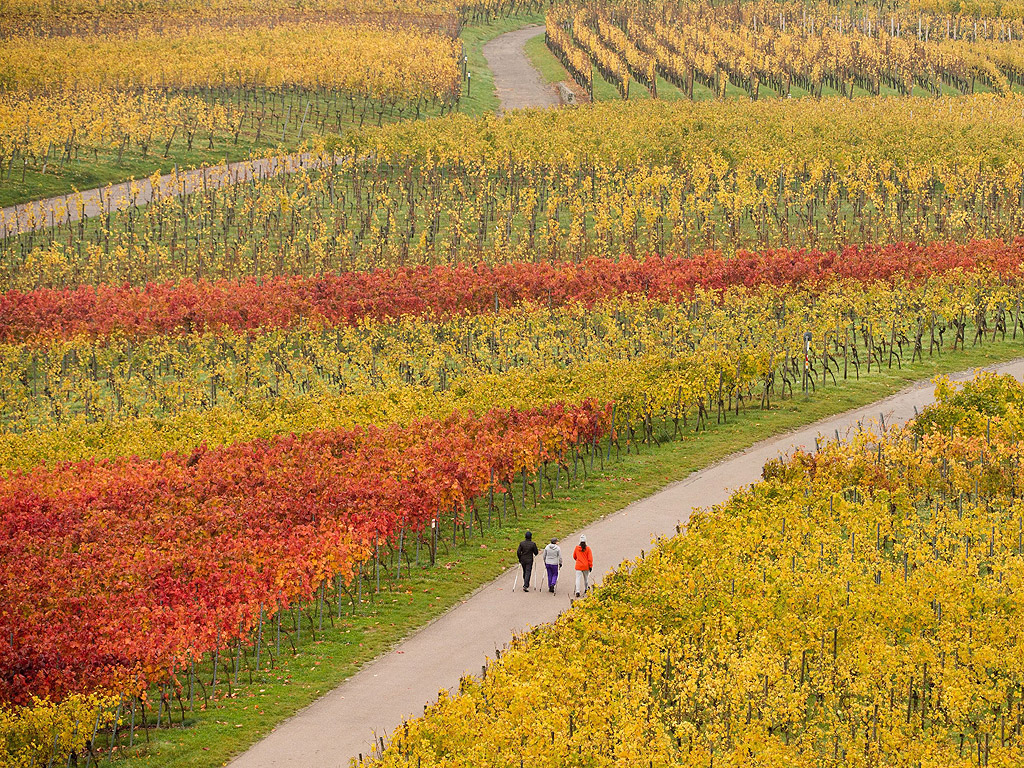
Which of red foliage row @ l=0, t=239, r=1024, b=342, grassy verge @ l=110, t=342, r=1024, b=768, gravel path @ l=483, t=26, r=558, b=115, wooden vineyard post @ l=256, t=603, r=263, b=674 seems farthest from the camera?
gravel path @ l=483, t=26, r=558, b=115

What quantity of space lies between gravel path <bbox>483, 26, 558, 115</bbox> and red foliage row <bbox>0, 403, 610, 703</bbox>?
80.1 m

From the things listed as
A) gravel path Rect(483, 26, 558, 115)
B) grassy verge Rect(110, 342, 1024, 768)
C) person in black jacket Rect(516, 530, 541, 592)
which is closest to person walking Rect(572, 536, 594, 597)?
person in black jacket Rect(516, 530, 541, 592)

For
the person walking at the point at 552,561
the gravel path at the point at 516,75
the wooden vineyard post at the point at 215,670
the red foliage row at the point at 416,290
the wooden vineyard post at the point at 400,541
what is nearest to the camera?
the wooden vineyard post at the point at 215,670

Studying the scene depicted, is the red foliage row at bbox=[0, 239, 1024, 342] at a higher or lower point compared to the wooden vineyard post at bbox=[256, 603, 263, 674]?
higher

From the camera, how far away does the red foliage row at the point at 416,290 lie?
66938mm

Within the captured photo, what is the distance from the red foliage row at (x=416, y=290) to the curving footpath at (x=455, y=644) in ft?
66.5

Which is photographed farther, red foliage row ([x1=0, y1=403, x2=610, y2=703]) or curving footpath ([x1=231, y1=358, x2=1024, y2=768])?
red foliage row ([x1=0, y1=403, x2=610, y2=703])

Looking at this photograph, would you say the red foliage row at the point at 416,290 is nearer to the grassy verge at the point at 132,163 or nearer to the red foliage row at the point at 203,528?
the red foliage row at the point at 203,528

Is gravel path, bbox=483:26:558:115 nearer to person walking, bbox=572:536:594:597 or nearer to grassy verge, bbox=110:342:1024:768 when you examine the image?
grassy verge, bbox=110:342:1024:768

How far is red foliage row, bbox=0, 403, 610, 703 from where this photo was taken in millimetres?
33250

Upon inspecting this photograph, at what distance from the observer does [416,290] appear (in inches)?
2761

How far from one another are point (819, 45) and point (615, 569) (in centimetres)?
12630

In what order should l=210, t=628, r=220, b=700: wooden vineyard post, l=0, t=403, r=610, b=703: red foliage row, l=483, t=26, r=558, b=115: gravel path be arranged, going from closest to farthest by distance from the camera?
l=0, t=403, r=610, b=703: red foliage row → l=210, t=628, r=220, b=700: wooden vineyard post → l=483, t=26, r=558, b=115: gravel path

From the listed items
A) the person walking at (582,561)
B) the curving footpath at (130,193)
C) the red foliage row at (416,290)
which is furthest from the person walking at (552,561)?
the curving footpath at (130,193)
